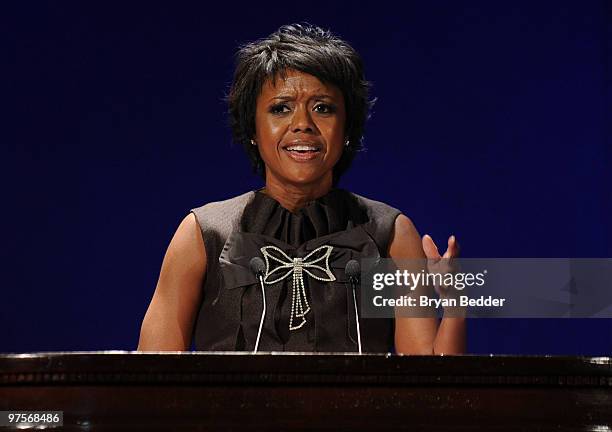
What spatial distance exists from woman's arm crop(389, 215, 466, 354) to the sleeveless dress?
0.02 meters

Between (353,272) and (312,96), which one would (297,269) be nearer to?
(353,272)

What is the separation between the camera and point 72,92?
2031 mm

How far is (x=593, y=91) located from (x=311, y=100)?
83 cm

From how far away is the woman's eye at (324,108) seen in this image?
1.58 metres

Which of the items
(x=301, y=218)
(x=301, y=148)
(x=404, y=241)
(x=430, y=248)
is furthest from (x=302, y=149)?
(x=430, y=248)

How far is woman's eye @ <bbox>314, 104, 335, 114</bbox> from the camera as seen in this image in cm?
158


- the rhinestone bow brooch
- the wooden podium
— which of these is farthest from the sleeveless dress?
the wooden podium

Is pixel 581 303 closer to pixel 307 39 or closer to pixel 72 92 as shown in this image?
pixel 307 39

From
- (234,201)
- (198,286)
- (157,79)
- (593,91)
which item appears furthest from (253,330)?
(593,91)

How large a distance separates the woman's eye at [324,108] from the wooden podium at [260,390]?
0.79m

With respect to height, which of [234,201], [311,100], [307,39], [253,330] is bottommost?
[253,330]

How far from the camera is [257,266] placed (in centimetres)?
148

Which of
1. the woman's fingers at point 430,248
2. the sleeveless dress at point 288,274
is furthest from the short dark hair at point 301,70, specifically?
the woman's fingers at point 430,248

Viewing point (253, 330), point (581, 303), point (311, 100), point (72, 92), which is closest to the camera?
point (253, 330)
